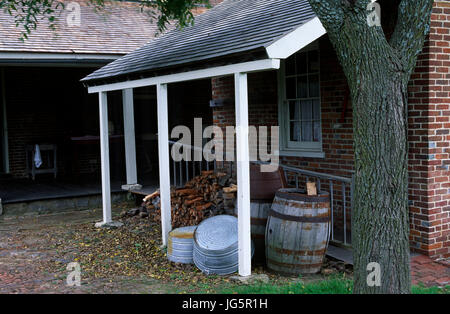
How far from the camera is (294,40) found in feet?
17.4

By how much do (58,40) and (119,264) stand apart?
19.8 ft

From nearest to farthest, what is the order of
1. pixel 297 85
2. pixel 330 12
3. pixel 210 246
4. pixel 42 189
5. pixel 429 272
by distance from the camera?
pixel 330 12, pixel 429 272, pixel 210 246, pixel 297 85, pixel 42 189

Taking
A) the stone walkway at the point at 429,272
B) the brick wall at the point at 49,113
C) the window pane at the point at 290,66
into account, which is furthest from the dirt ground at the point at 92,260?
the brick wall at the point at 49,113

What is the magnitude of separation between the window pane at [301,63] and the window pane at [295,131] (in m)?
0.83

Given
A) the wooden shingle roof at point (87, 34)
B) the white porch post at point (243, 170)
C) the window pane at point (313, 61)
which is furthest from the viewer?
the wooden shingle roof at point (87, 34)

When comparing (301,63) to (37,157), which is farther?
(37,157)

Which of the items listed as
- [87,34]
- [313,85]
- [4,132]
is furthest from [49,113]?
[313,85]

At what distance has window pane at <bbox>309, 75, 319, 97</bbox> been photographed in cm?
790

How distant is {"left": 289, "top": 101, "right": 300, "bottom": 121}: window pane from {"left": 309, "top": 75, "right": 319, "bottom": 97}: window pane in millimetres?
387

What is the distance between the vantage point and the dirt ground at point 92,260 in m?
5.71

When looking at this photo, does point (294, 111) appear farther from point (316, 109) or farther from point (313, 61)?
point (313, 61)

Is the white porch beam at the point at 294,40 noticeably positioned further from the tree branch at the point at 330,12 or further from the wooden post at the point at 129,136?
the wooden post at the point at 129,136

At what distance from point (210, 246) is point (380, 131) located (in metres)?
2.94

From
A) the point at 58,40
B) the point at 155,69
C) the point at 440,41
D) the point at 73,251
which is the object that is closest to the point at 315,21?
the point at 440,41
